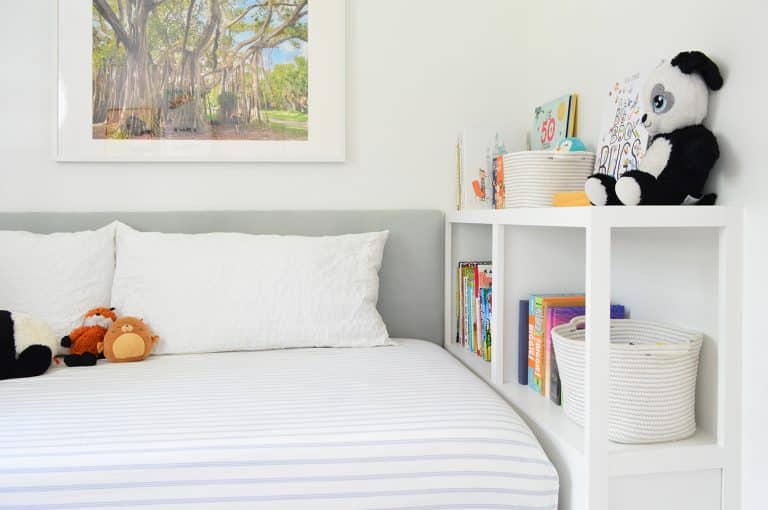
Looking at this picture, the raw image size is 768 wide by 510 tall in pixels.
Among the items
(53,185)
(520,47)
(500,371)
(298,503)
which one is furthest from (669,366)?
(53,185)

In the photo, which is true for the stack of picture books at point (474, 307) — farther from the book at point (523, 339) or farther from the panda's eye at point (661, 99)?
the panda's eye at point (661, 99)

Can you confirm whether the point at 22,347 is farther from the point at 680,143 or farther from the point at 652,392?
the point at 680,143

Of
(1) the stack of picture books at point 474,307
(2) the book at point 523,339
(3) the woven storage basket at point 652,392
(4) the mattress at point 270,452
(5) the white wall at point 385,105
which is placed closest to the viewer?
(4) the mattress at point 270,452

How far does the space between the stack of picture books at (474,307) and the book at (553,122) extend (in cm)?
44

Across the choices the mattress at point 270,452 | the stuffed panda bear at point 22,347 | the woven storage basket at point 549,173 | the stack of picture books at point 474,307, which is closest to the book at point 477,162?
the stack of picture books at point 474,307

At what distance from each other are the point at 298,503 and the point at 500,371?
718 millimetres

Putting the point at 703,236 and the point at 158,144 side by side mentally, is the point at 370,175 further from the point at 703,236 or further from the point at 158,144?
the point at 703,236

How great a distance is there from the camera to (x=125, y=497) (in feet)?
3.29

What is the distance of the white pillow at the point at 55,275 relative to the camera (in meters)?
1.75

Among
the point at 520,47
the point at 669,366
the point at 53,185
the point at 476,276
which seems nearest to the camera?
the point at 669,366

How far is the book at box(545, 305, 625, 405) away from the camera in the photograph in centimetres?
140

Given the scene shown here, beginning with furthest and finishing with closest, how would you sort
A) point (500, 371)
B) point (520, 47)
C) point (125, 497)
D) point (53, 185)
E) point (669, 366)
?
1. point (520, 47)
2. point (53, 185)
3. point (500, 371)
4. point (669, 366)
5. point (125, 497)

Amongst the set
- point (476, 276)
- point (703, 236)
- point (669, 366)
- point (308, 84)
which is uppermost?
point (308, 84)

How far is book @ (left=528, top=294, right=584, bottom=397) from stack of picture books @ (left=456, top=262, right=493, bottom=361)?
11.1 inches
